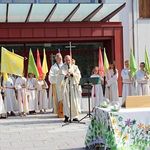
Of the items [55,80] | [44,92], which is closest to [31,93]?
[44,92]

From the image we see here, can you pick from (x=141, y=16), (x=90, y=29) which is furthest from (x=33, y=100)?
(x=141, y=16)

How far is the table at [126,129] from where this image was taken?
7712mm

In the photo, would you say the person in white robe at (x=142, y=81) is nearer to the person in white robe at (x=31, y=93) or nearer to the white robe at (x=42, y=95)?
the white robe at (x=42, y=95)

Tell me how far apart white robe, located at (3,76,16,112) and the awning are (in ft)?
20.1

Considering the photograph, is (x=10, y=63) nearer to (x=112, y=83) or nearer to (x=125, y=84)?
(x=112, y=83)

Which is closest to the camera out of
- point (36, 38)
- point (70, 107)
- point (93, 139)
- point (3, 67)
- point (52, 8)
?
point (93, 139)

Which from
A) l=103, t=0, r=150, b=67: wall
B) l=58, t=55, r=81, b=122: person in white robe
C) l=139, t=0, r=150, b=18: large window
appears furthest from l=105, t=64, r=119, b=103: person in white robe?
l=139, t=0, r=150, b=18: large window

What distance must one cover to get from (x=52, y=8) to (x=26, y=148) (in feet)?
44.8

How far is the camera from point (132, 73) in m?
17.2

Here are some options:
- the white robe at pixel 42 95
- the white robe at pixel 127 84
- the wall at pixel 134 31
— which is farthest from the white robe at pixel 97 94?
the wall at pixel 134 31

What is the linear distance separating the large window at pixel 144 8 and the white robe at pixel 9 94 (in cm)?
1150

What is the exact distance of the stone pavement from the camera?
390 inches

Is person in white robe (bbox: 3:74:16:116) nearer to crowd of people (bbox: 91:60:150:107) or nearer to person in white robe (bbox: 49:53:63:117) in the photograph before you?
person in white robe (bbox: 49:53:63:117)

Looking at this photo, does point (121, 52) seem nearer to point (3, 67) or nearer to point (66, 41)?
point (66, 41)
